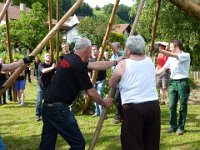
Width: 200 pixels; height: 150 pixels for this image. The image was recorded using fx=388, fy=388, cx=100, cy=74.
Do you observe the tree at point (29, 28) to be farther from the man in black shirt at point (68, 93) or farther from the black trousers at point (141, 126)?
the black trousers at point (141, 126)

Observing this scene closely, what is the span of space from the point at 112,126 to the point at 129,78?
3.79 meters

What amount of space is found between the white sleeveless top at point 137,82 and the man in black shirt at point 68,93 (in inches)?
15.0

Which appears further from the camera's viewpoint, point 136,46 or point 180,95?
point 180,95

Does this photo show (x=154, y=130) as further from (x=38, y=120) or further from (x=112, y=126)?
(x=38, y=120)

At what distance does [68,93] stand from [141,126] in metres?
0.93

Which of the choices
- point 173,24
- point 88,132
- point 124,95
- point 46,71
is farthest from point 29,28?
point 124,95

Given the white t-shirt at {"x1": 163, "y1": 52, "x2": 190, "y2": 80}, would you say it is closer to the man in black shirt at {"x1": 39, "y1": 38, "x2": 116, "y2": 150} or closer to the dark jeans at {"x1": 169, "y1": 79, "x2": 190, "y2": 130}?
the dark jeans at {"x1": 169, "y1": 79, "x2": 190, "y2": 130}

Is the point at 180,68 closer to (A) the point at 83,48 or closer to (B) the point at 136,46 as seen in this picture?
(B) the point at 136,46

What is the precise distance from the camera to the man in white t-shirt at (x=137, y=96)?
4.40 metres

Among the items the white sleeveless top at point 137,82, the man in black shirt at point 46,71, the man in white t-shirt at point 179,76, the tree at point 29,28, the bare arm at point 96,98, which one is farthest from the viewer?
the tree at point 29,28

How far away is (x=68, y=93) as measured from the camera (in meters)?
4.54

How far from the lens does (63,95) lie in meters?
4.55

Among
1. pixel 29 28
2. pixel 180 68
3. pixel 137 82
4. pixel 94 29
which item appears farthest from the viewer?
pixel 94 29

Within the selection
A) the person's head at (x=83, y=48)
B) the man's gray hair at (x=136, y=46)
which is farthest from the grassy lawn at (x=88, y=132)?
the man's gray hair at (x=136, y=46)
